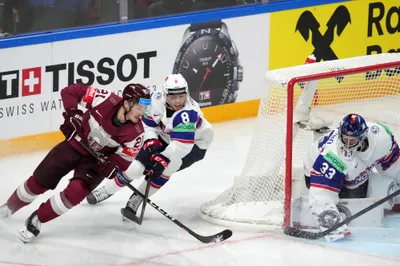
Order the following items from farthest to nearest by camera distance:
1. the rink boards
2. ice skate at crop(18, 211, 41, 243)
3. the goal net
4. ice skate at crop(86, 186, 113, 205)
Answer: the rink boards
ice skate at crop(86, 186, 113, 205)
the goal net
ice skate at crop(18, 211, 41, 243)

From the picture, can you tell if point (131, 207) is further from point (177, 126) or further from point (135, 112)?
point (135, 112)

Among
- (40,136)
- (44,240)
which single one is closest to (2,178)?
(40,136)

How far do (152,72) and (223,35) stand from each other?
65cm

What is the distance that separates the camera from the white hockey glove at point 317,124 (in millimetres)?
5961

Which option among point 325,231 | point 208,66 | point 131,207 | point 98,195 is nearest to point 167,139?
point 131,207

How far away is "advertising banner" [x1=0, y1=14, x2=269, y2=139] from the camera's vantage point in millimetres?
6953

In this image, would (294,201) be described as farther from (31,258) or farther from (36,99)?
(36,99)

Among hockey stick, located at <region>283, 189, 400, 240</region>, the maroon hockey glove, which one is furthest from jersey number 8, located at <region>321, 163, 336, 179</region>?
the maroon hockey glove

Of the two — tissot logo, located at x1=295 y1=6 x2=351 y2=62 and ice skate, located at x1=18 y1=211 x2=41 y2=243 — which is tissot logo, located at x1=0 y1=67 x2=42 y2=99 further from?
tissot logo, located at x1=295 y1=6 x2=351 y2=62

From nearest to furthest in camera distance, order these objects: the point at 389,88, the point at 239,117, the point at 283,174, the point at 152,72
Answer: the point at 283,174
the point at 389,88
the point at 152,72
the point at 239,117

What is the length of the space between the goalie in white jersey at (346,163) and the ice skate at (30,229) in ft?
4.75

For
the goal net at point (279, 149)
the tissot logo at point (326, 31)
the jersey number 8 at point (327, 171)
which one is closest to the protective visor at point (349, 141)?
the jersey number 8 at point (327, 171)

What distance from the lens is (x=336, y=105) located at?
6688 millimetres

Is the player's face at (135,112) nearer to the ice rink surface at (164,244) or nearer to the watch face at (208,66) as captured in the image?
the ice rink surface at (164,244)
